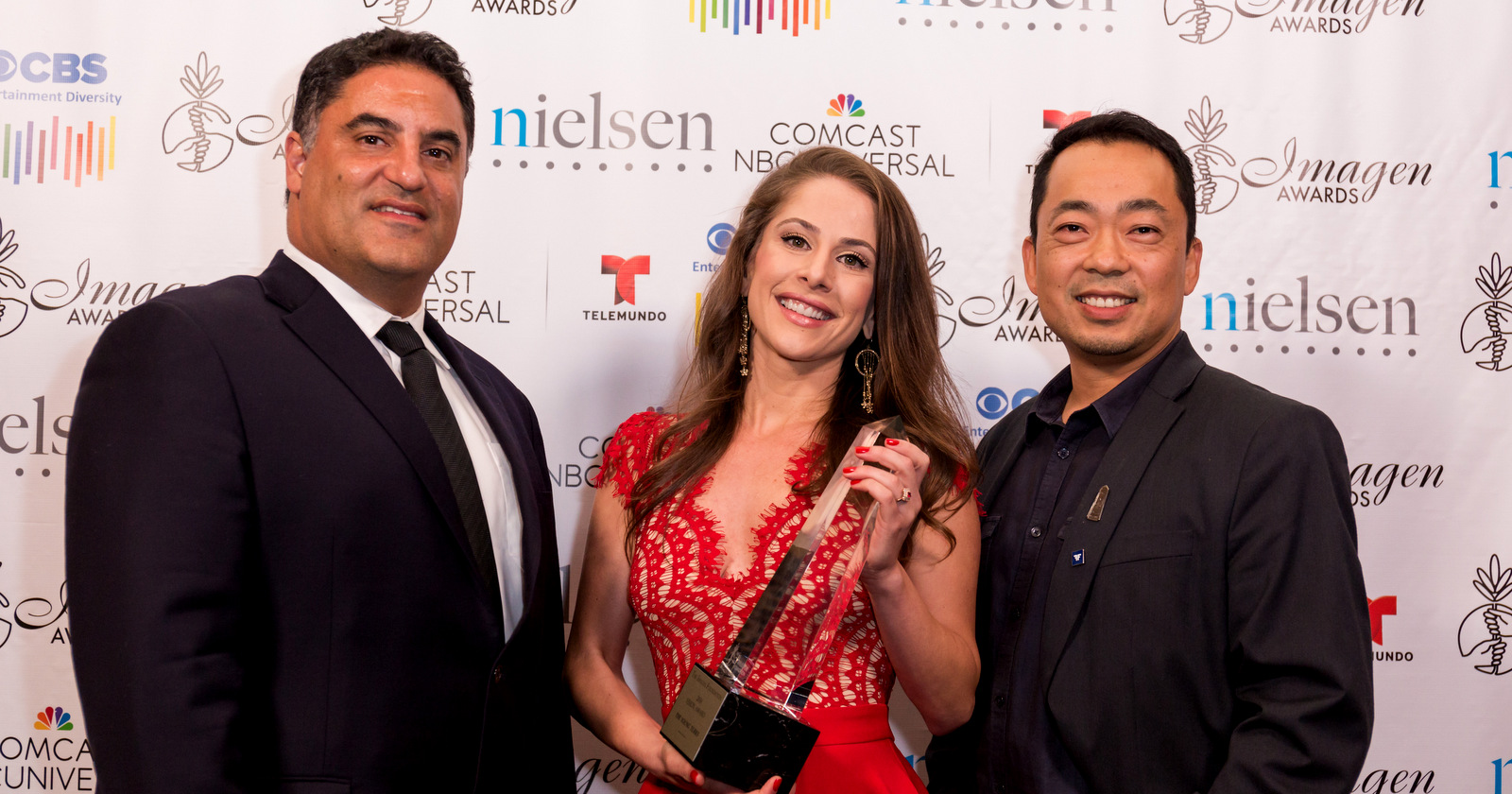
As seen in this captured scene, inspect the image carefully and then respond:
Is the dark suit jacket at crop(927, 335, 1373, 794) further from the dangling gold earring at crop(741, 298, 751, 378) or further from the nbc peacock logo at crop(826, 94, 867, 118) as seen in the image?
the nbc peacock logo at crop(826, 94, 867, 118)

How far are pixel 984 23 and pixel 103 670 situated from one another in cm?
274

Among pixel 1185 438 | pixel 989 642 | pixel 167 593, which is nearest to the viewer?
pixel 167 593

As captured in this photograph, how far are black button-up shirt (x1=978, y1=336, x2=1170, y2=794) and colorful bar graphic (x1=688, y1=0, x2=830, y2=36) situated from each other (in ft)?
4.60

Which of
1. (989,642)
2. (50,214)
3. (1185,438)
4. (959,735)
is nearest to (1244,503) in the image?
(1185,438)

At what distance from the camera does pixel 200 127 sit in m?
2.94

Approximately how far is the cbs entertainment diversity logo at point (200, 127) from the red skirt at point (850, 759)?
219 centimetres

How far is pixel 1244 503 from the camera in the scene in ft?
5.95

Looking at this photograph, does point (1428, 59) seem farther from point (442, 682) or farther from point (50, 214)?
point (50, 214)

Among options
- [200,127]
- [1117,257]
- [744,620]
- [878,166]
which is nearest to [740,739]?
[744,620]

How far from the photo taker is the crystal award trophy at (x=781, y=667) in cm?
158

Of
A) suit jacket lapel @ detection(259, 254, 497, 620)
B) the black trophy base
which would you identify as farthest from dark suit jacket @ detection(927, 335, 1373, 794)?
suit jacket lapel @ detection(259, 254, 497, 620)

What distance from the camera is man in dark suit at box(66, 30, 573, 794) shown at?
140cm

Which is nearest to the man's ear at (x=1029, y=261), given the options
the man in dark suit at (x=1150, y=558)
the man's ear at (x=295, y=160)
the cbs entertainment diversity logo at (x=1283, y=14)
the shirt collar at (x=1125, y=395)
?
the man in dark suit at (x=1150, y=558)

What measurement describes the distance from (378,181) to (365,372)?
1.34 ft
